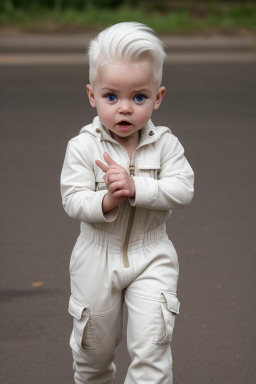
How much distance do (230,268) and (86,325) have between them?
7.78 feet

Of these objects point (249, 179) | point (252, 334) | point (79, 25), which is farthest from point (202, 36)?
point (252, 334)

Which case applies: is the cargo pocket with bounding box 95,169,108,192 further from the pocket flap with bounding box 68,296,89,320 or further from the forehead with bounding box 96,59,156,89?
the pocket flap with bounding box 68,296,89,320

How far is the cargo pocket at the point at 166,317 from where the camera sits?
3072 mm

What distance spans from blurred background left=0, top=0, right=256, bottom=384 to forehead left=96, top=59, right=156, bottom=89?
1.62 metres

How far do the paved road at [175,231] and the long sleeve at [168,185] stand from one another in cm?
127

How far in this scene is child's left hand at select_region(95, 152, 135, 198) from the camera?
113 inches

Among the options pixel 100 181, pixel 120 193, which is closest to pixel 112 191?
pixel 120 193

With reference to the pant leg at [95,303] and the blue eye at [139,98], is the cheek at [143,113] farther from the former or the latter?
the pant leg at [95,303]

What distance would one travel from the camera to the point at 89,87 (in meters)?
3.13

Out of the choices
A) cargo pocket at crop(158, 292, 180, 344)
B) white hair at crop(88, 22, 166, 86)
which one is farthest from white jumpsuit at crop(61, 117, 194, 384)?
white hair at crop(88, 22, 166, 86)

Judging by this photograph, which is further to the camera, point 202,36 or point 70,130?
point 202,36

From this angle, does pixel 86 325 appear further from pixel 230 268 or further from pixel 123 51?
pixel 230 268

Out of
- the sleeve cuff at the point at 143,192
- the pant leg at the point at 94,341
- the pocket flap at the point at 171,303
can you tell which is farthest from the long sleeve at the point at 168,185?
the pant leg at the point at 94,341

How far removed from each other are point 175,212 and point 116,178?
3.68 meters
